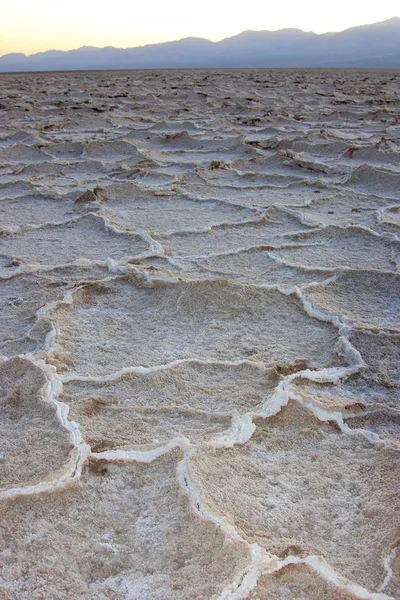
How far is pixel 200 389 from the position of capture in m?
1.51

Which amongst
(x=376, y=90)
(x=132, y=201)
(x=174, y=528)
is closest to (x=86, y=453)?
(x=174, y=528)

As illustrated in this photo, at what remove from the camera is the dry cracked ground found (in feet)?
3.25

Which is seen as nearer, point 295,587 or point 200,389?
point 295,587

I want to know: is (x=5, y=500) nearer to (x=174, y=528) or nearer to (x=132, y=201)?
(x=174, y=528)

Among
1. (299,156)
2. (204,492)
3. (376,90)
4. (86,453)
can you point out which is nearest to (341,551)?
(204,492)

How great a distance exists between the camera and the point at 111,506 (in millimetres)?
1117

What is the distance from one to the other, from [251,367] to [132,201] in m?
1.84

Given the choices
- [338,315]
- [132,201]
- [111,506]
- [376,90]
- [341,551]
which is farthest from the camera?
[376,90]

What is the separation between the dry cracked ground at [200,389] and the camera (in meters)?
0.99

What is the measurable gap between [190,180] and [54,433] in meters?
2.56

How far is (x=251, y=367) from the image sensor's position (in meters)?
1.60

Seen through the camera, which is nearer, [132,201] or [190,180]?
[132,201]

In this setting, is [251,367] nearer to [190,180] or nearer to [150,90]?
[190,180]

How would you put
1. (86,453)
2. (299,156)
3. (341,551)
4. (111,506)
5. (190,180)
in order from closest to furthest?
(341,551), (111,506), (86,453), (190,180), (299,156)
